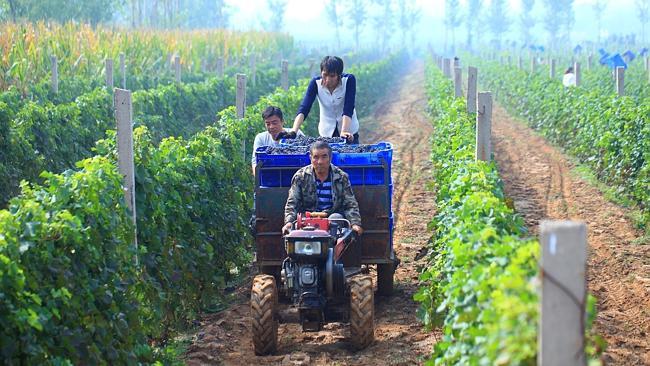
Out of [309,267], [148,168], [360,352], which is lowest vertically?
[360,352]

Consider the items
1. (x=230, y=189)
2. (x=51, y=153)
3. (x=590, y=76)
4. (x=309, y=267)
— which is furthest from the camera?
(x=590, y=76)

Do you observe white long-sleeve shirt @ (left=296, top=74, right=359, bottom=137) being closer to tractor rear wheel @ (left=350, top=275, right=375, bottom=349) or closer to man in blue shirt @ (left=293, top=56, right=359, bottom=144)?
man in blue shirt @ (left=293, top=56, right=359, bottom=144)

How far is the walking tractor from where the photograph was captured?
8.09 m

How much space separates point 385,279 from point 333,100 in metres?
2.37

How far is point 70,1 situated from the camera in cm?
4888

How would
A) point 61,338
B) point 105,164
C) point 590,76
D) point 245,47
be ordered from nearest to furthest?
point 61,338
point 105,164
point 590,76
point 245,47

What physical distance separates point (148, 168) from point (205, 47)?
30694mm

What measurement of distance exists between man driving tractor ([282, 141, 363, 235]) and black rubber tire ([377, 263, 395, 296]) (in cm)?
110

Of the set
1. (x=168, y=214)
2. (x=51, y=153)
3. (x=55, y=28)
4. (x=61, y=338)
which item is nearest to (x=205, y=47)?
(x=55, y=28)

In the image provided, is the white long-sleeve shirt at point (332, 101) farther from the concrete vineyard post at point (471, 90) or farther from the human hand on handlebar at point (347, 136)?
the concrete vineyard post at point (471, 90)

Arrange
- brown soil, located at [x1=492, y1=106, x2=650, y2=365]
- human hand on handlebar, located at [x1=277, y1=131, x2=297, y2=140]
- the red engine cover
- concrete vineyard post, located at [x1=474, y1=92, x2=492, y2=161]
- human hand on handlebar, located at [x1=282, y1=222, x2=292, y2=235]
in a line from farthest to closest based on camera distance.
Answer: human hand on handlebar, located at [x1=277, y1=131, x2=297, y2=140], concrete vineyard post, located at [x1=474, y1=92, x2=492, y2=161], brown soil, located at [x1=492, y1=106, x2=650, y2=365], human hand on handlebar, located at [x1=282, y1=222, x2=292, y2=235], the red engine cover

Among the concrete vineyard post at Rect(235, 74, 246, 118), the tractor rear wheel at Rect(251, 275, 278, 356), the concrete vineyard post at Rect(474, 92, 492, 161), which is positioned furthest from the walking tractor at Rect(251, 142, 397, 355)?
the concrete vineyard post at Rect(235, 74, 246, 118)

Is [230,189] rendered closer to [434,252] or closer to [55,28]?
[434,252]

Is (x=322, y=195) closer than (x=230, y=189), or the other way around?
(x=322, y=195)
